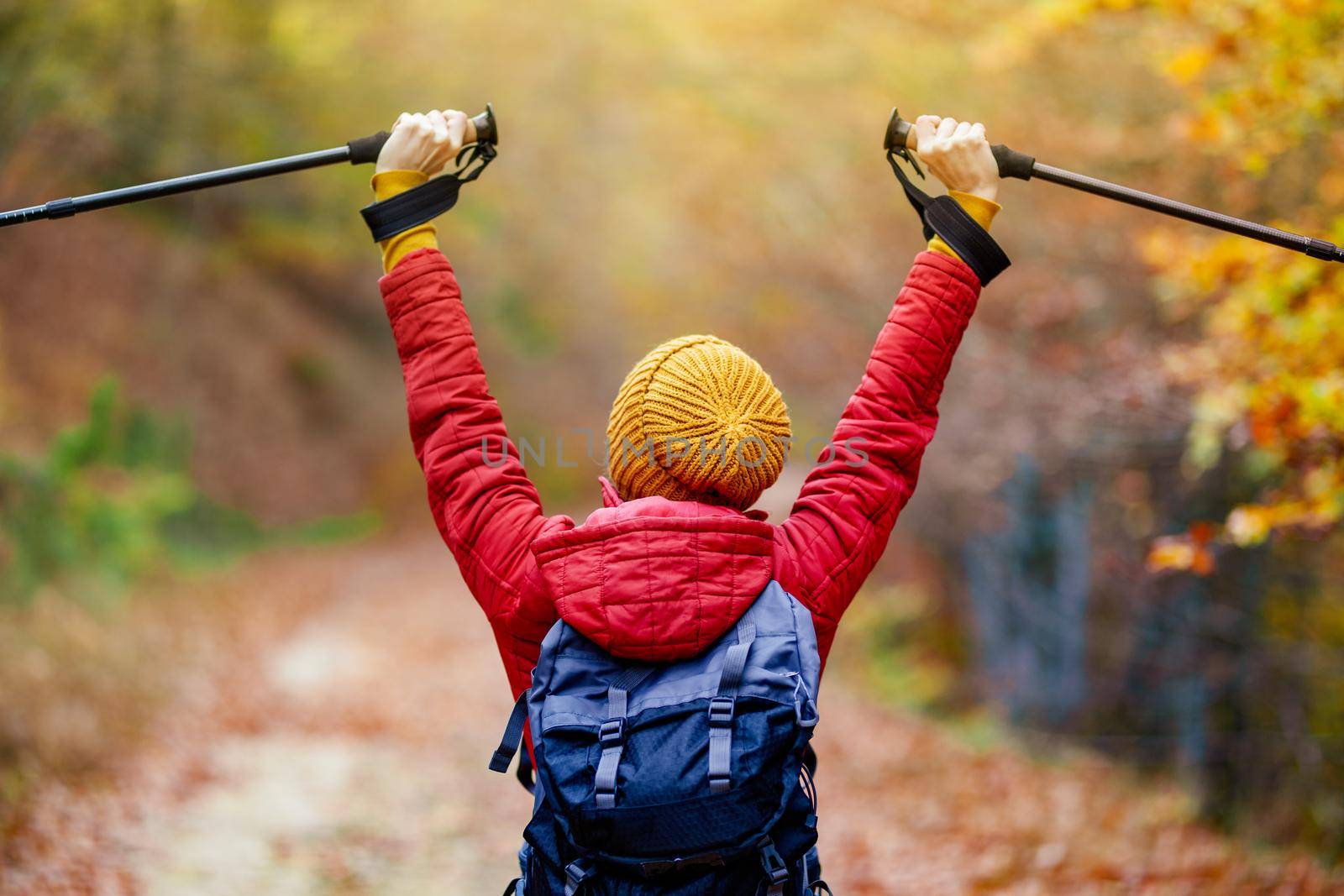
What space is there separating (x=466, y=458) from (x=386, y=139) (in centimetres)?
65

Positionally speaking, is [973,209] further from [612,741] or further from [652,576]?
[612,741]

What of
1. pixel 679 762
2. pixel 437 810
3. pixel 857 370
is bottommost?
pixel 679 762

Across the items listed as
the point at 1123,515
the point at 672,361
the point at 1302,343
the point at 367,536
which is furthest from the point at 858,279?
the point at 367,536

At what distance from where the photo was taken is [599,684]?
1.71 metres

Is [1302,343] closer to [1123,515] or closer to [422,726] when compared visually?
[1123,515]

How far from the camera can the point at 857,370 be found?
10336 millimetres

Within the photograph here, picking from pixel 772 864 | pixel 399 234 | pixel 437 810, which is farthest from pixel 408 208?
pixel 437 810

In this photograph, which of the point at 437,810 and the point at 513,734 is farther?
the point at 437,810

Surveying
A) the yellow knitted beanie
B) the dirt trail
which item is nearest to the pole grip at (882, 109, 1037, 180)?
the yellow knitted beanie

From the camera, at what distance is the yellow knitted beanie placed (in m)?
1.76

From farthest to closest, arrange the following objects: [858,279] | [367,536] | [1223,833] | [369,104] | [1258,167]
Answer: [367,536]
[369,104]
[858,279]
[1223,833]
[1258,167]

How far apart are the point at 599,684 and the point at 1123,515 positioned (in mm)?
7174

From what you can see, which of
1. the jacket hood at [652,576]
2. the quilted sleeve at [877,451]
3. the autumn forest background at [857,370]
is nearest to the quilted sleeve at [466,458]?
the jacket hood at [652,576]

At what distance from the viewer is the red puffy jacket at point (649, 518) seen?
1.67 m
